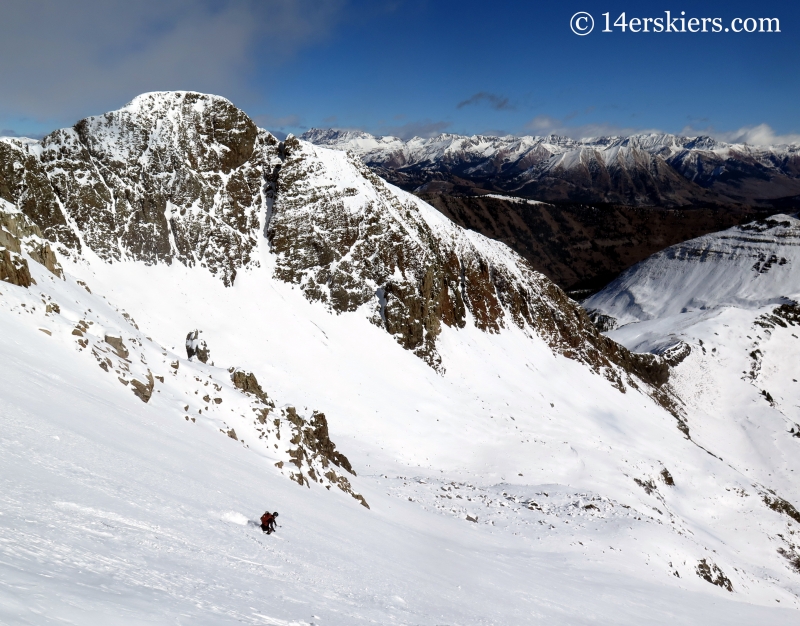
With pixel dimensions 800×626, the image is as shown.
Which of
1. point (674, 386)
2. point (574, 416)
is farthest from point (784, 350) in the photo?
point (574, 416)

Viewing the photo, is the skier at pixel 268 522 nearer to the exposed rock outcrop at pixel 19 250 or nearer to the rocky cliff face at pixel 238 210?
the exposed rock outcrop at pixel 19 250

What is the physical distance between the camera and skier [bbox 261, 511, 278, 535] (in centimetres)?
1291

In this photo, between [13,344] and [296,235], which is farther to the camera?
[296,235]

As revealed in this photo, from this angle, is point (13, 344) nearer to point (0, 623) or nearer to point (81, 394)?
point (81, 394)

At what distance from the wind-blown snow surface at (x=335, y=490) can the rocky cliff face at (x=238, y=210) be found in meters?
2.11

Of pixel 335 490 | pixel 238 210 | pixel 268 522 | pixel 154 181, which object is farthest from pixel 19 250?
pixel 238 210

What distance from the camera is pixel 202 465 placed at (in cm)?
1549

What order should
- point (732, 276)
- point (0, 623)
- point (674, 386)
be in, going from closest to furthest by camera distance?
point (0, 623)
point (674, 386)
point (732, 276)

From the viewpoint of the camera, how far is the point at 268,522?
1297 centimetres

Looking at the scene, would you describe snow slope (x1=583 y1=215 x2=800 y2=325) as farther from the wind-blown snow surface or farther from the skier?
the skier

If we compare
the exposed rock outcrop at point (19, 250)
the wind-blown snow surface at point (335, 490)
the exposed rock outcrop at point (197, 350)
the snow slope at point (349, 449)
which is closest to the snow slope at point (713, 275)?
the snow slope at point (349, 449)

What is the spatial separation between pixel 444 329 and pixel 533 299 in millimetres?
18677

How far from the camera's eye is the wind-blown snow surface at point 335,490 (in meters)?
8.66

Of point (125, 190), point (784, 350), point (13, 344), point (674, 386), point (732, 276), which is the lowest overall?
point (13, 344)
